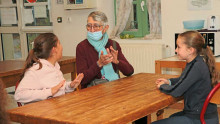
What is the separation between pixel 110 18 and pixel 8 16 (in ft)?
8.85

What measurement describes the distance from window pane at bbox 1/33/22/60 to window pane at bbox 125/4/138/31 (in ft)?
8.93

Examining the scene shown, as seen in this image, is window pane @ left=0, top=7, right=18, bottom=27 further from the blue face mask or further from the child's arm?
the child's arm

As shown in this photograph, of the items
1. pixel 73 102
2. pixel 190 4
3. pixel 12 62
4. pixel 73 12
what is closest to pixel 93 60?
pixel 73 102

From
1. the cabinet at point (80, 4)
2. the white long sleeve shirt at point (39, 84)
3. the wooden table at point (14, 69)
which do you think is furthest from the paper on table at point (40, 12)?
the white long sleeve shirt at point (39, 84)

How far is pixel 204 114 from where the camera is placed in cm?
232

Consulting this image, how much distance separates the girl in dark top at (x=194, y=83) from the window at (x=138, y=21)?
2905mm

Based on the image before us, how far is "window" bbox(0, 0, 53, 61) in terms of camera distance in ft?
22.3

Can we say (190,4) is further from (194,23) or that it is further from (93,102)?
(93,102)

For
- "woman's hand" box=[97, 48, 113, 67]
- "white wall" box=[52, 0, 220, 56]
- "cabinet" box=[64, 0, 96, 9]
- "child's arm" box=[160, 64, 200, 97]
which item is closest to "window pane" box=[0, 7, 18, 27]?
"white wall" box=[52, 0, 220, 56]

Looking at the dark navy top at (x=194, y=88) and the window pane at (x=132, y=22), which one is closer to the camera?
the dark navy top at (x=194, y=88)

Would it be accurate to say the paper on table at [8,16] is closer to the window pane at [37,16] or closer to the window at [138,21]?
the window pane at [37,16]

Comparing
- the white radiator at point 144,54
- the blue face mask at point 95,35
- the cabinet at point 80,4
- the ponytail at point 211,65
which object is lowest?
the white radiator at point 144,54

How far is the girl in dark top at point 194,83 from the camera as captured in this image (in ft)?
7.57

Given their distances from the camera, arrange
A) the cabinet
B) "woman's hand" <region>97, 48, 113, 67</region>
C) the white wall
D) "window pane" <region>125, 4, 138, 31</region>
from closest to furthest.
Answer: "woman's hand" <region>97, 48, 113, 67</region> < the white wall < "window pane" <region>125, 4, 138, 31</region> < the cabinet
